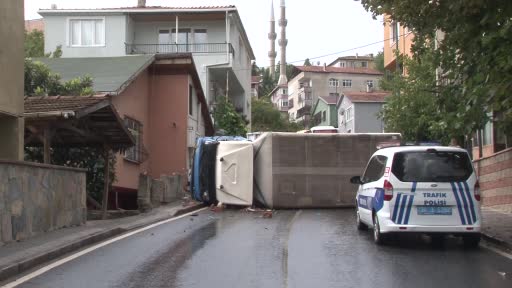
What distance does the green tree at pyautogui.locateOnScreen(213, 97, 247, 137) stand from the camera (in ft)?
124

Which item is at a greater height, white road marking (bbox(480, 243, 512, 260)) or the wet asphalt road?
the wet asphalt road

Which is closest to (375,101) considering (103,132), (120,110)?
(120,110)

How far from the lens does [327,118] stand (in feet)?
259

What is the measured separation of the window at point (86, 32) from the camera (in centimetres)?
3806

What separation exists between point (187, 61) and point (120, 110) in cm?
556

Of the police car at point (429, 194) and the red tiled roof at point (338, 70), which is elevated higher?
the red tiled roof at point (338, 70)

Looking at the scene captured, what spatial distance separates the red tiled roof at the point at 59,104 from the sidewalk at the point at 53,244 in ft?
8.67

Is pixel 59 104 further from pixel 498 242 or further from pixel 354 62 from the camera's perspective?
pixel 354 62

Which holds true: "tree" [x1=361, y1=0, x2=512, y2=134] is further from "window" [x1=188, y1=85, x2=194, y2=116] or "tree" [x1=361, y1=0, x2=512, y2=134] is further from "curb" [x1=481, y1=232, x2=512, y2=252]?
"window" [x1=188, y1=85, x2=194, y2=116]

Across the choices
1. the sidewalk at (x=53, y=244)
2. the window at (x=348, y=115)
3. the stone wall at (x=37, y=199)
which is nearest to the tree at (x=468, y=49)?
the sidewalk at (x=53, y=244)

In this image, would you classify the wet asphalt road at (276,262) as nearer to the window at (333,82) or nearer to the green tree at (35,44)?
the green tree at (35,44)

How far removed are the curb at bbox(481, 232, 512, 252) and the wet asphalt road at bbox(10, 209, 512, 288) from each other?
0.47m

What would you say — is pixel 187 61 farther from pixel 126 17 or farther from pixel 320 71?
pixel 320 71

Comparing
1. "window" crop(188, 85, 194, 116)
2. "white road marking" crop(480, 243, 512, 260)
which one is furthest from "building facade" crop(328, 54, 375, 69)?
"white road marking" crop(480, 243, 512, 260)
